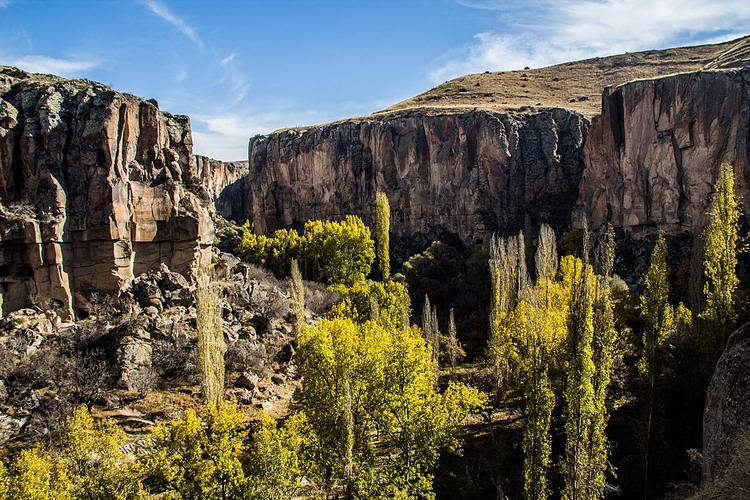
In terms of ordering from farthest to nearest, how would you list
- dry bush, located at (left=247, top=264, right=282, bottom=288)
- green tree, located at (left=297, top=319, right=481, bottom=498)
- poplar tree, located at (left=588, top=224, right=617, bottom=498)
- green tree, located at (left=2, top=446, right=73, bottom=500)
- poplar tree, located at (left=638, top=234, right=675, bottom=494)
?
dry bush, located at (left=247, top=264, right=282, bottom=288) → poplar tree, located at (left=638, top=234, right=675, bottom=494) → green tree, located at (left=297, top=319, right=481, bottom=498) → poplar tree, located at (left=588, top=224, right=617, bottom=498) → green tree, located at (left=2, top=446, right=73, bottom=500)

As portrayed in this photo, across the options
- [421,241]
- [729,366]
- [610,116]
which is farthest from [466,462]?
[421,241]

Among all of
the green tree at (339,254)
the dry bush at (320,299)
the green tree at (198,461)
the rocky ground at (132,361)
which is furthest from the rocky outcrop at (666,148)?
the green tree at (198,461)

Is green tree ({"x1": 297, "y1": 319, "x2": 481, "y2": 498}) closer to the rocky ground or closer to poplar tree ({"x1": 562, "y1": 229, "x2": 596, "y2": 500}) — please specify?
poplar tree ({"x1": 562, "y1": 229, "x2": 596, "y2": 500})

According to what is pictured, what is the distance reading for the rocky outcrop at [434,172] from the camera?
50656 mm

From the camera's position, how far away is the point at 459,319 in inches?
1422

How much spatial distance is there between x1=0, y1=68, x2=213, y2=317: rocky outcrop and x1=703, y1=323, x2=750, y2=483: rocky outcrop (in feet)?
68.5

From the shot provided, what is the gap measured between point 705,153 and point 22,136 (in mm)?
38768

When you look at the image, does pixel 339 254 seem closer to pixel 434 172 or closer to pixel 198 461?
pixel 434 172

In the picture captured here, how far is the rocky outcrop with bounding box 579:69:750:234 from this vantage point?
3350 centimetres

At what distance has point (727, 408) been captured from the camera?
395 inches

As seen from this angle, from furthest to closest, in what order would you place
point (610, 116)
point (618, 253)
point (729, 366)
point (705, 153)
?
point (610, 116), point (618, 253), point (705, 153), point (729, 366)

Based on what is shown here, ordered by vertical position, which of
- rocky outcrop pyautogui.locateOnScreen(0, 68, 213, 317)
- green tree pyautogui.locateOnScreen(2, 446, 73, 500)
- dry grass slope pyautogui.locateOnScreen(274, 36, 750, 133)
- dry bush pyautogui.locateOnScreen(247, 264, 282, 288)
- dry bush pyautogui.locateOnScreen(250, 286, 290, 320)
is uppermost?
dry grass slope pyautogui.locateOnScreen(274, 36, 750, 133)

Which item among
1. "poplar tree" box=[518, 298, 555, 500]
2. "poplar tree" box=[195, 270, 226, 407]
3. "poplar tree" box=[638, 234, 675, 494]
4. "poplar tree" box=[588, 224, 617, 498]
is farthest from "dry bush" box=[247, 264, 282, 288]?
"poplar tree" box=[588, 224, 617, 498]

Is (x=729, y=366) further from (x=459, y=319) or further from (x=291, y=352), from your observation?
(x=459, y=319)
